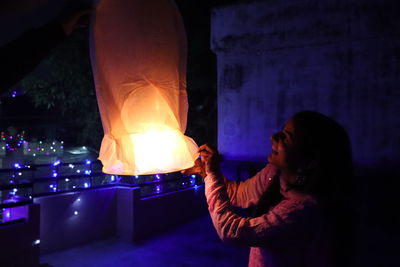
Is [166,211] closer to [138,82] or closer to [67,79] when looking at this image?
[67,79]

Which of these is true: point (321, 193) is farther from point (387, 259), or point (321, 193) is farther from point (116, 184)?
point (116, 184)

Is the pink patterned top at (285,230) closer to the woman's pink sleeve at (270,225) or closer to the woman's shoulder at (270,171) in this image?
the woman's pink sleeve at (270,225)

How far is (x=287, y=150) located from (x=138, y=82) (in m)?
0.67

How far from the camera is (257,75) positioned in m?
6.27

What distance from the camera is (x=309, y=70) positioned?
5.85m

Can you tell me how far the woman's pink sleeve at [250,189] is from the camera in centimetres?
176

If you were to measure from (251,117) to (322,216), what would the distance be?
16.6ft

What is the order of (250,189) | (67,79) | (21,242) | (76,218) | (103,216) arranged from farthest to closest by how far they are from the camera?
(67,79), (103,216), (76,218), (21,242), (250,189)

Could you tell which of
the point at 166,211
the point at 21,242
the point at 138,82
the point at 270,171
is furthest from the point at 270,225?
the point at 166,211

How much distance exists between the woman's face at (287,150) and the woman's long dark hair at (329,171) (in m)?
0.02

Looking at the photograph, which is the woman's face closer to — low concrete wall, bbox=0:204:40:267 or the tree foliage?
low concrete wall, bbox=0:204:40:267

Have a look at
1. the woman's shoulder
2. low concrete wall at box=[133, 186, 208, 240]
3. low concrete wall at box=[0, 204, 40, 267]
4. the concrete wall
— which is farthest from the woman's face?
the concrete wall

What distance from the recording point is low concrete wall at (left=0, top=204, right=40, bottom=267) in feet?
11.5

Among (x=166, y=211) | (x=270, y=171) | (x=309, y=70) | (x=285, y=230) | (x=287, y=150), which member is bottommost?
(x=166, y=211)
